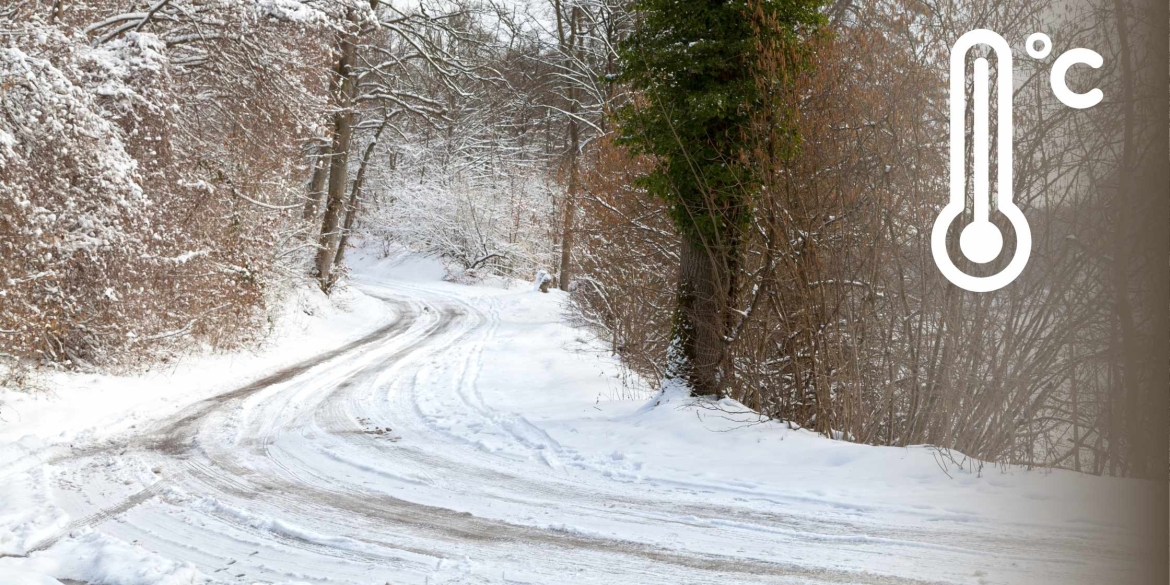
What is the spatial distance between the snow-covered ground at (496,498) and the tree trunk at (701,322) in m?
0.35

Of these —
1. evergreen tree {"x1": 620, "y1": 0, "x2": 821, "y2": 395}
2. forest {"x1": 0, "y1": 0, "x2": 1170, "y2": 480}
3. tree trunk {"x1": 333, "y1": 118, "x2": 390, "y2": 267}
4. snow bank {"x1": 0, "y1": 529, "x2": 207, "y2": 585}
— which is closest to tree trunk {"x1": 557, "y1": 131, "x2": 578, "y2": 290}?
forest {"x1": 0, "y1": 0, "x2": 1170, "y2": 480}

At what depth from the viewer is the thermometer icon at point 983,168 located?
597cm

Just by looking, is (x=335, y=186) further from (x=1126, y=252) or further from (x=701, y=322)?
(x=1126, y=252)

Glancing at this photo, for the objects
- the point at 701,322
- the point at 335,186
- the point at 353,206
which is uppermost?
the point at 353,206

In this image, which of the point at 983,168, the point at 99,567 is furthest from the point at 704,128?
the point at 99,567

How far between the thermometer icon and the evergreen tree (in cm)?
170

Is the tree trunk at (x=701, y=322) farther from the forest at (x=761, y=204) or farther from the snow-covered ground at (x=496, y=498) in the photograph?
the snow-covered ground at (x=496, y=498)

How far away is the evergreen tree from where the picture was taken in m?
7.88

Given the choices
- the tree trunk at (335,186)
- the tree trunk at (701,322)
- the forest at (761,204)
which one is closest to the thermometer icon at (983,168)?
the forest at (761,204)

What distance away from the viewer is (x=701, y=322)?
28.1 ft

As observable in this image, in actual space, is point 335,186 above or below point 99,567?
above

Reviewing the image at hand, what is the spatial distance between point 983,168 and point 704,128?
269cm

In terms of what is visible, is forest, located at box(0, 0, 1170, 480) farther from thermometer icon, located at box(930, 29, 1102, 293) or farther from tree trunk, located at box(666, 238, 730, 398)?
thermometer icon, located at box(930, 29, 1102, 293)

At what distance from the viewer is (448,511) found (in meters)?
5.66
